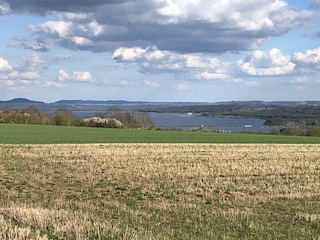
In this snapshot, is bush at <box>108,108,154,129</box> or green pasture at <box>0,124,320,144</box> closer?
green pasture at <box>0,124,320,144</box>

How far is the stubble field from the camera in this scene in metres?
11.5

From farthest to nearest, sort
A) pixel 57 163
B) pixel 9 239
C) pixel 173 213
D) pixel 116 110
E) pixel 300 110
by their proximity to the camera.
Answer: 1. pixel 300 110
2. pixel 116 110
3. pixel 57 163
4. pixel 173 213
5. pixel 9 239

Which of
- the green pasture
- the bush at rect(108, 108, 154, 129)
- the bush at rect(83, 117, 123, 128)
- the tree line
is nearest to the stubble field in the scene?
the green pasture

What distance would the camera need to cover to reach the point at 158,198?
58.2 ft

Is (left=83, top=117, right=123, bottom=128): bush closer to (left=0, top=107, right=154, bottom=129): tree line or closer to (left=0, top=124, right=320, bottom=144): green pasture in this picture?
(left=0, top=107, right=154, bottom=129): tree line

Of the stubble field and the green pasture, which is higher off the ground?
the stubble field

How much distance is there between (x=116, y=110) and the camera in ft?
396

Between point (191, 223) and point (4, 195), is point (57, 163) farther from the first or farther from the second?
point (191, 223)

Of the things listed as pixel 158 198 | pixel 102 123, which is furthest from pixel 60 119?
pixel 158 198

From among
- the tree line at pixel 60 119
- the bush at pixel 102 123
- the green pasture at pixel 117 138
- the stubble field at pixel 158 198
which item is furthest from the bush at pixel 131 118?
the stubble field at pixel 158 198

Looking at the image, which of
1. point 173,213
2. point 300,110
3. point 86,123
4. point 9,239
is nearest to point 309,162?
point 173,213

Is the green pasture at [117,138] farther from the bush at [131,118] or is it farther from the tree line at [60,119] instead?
the bush at [131,118]

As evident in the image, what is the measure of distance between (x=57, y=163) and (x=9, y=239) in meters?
20.8

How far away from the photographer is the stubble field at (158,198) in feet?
37.8
